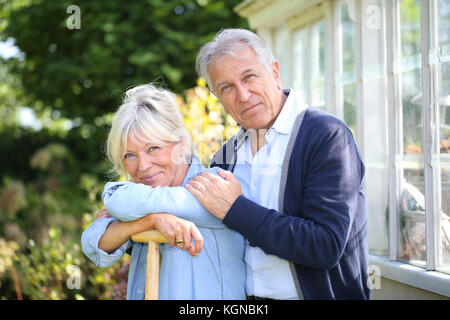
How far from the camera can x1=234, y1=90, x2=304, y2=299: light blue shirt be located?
1.66m

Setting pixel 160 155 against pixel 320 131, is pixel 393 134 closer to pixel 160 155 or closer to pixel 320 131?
pixel 320 131

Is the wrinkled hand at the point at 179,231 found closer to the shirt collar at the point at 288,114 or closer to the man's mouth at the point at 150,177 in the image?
the man's mouth at the point at 150,177

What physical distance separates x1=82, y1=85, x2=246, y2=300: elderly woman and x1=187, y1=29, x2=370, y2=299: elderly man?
0.09 meters

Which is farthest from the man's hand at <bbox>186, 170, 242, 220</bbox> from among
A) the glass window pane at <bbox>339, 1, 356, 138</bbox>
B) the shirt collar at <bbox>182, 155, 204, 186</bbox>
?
the glass window pane at <bbox>339, 1, 356, 138</bbox>

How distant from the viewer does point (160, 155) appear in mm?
1771

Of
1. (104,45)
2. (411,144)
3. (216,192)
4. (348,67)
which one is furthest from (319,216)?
(104,45)

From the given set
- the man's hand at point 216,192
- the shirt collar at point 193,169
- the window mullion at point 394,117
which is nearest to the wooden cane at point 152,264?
the man's hand at point 216,192

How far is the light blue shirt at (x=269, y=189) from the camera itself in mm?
1663

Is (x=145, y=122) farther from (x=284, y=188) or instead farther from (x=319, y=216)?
(x=319, y=216)

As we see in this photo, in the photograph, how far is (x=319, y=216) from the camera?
5.00ft

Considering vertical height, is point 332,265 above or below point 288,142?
below
